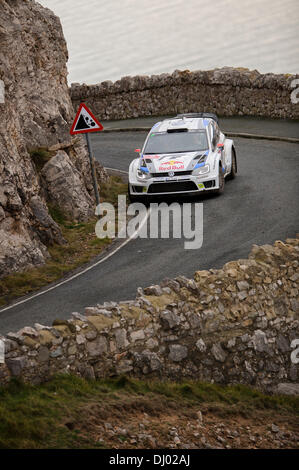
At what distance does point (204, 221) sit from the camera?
17938 mm

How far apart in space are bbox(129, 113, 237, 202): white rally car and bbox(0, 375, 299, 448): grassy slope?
32.3 feet

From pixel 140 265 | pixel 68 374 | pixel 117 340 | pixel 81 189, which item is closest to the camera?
pixel 68 374

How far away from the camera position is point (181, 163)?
19.5 metres

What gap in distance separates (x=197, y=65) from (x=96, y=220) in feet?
137

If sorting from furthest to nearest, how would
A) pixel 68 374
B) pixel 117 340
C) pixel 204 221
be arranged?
1. pixel 204 221
2. pixel 117 340
3. pixel 68 374

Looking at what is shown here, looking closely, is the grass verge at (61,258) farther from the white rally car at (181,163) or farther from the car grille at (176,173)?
the car grille at (176,173)

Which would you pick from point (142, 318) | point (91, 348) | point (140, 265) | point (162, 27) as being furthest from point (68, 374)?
point (162, 27)

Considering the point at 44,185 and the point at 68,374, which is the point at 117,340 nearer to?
the point at 68,374

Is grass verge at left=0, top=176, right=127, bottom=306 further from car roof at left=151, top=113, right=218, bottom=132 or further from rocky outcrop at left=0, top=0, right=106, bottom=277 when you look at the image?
car roof at left=151, top=113, right=218, bottom=132

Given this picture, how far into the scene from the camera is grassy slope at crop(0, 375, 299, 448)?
752 cm

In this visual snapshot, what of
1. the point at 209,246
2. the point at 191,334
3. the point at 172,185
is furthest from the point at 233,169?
the point at 191,334

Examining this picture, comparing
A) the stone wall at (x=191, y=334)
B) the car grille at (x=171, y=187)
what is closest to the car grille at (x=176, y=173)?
the car grille at (x=171, y=187)

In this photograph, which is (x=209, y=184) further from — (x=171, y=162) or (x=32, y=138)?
(x=32, y=138)

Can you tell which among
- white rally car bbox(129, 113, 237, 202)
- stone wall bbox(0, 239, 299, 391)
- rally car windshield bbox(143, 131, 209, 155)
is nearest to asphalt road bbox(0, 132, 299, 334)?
white rally car bbox(129, 113, 237, 202)
